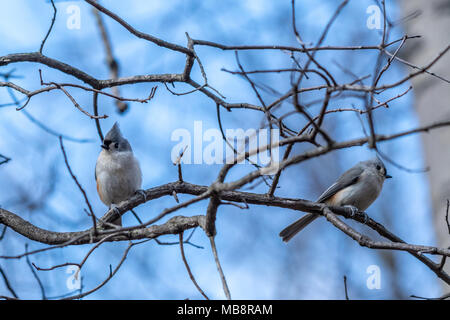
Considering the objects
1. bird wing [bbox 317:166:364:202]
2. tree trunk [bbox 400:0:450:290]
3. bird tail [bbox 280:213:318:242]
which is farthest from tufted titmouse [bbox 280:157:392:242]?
tree trunk [bbox 400:0:450:290]

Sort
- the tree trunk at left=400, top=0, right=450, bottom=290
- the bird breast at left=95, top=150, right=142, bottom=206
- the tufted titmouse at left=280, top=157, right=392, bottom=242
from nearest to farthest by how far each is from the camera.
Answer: the tree trunk at left=400, top=0, right=450, bottom=290, the bird breast at left=95, top=150, right=142, bottom=206, the tufted titmouse at left=280, top=157, right=392, bottom=242

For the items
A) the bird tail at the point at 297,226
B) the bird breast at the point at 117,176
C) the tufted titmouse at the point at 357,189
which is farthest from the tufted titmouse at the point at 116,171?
the tufted titmouse at the point at 357,189

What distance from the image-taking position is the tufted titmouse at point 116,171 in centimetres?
408

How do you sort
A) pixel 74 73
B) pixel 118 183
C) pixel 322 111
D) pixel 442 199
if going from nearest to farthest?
pixel 322 111 < pixel 74 73 < pixel 442 199 < pixel 118 183

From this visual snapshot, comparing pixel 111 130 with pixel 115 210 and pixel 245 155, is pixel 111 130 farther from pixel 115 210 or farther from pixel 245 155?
pixel 245 155

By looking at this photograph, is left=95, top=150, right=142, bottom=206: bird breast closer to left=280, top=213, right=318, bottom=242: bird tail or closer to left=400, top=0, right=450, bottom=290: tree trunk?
left=280, top=213, right=318, bottom=242: bird tail

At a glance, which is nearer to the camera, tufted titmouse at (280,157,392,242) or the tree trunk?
the tree trunk

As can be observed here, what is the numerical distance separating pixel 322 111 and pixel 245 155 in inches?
13.8

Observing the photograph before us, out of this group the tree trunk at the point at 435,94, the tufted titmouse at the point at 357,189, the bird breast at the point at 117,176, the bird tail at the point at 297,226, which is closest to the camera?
the tree trunk at the point at 435,94

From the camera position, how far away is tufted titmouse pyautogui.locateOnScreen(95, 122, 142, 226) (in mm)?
4078

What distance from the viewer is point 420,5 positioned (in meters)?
4.54

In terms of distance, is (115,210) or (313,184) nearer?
(115,210)

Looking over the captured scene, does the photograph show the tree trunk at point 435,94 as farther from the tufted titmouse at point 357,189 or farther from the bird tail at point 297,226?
the bird tail at point 297,226
